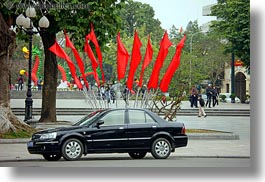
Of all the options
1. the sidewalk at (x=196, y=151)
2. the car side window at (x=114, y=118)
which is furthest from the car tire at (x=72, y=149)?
the car side window at (x=114, y=118)

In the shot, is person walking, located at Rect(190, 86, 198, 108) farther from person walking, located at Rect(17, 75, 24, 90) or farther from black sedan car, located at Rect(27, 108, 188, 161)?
person walking, located at Rect(17, 75, 24, 90)

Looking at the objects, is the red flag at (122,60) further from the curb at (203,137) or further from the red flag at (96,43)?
the curb at (203,137)

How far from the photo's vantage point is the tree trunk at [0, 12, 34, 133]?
16478 millimetres

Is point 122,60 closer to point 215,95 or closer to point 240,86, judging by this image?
point 215,95

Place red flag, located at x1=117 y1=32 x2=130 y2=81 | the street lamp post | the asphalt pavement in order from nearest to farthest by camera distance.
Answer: the asphalt pavement, the street lamp post, red flag, located at x1=117 y1=32 x2=130 y2=81

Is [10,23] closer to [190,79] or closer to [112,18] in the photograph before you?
[112,18]

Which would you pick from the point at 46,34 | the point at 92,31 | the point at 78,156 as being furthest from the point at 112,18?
the point at 78,156

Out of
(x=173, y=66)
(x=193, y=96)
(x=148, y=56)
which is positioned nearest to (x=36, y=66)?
(x=148, y=56)

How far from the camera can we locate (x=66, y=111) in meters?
16.9

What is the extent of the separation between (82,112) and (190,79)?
2603 mm

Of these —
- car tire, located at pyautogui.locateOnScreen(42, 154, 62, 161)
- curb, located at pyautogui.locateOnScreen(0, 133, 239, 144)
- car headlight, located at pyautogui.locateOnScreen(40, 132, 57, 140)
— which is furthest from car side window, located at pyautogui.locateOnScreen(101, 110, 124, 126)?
curb, located at pyautogui.locateOnScreen(0, 133, 239, 144)

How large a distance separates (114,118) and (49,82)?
169 inches

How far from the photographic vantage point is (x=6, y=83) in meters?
17.3

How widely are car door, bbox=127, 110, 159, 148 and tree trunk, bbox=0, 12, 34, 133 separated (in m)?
3.38
